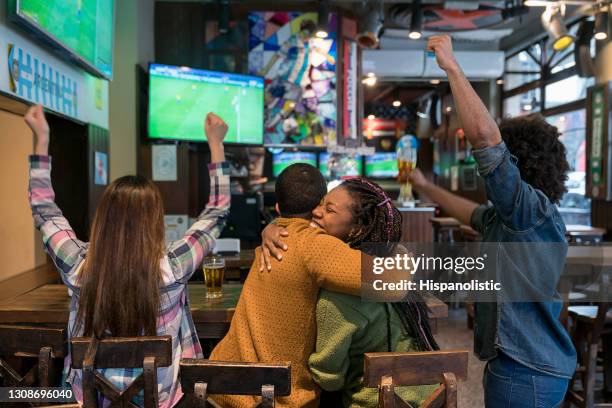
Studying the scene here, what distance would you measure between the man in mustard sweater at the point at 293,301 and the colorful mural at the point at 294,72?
435 centimetres

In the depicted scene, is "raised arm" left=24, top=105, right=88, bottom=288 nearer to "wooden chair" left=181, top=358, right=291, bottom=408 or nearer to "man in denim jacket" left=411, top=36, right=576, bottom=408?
"wooden chair" left=181, top=358, right=291, bottom=408

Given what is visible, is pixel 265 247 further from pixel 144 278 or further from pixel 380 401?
pixel 380 401

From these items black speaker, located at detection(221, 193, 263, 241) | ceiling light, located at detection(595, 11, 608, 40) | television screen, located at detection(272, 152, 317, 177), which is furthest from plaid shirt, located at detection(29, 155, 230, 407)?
television screen, located at detection(272, 152, 317, 177)

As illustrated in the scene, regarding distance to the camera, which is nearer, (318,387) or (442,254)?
(318,387)

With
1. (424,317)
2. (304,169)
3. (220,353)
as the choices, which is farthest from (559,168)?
(220,353)

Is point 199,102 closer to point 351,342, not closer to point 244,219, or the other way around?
point 244,219

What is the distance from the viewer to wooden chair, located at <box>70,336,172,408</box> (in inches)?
53.8

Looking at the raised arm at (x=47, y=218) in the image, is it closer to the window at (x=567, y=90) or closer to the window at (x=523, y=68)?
the window at (x=567, y=90)

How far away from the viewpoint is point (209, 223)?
5.69 ft

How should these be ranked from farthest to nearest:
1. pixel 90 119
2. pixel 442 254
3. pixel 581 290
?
pixel 581 290, pixel 90 119, pixel 442 254

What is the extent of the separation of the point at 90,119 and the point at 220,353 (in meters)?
2.38

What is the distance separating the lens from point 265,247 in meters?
1.49

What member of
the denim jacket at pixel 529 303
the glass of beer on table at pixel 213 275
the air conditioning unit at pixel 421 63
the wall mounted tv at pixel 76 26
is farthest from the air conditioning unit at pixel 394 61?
the denim jacket at pixel 529 303

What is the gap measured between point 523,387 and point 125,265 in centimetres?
115
